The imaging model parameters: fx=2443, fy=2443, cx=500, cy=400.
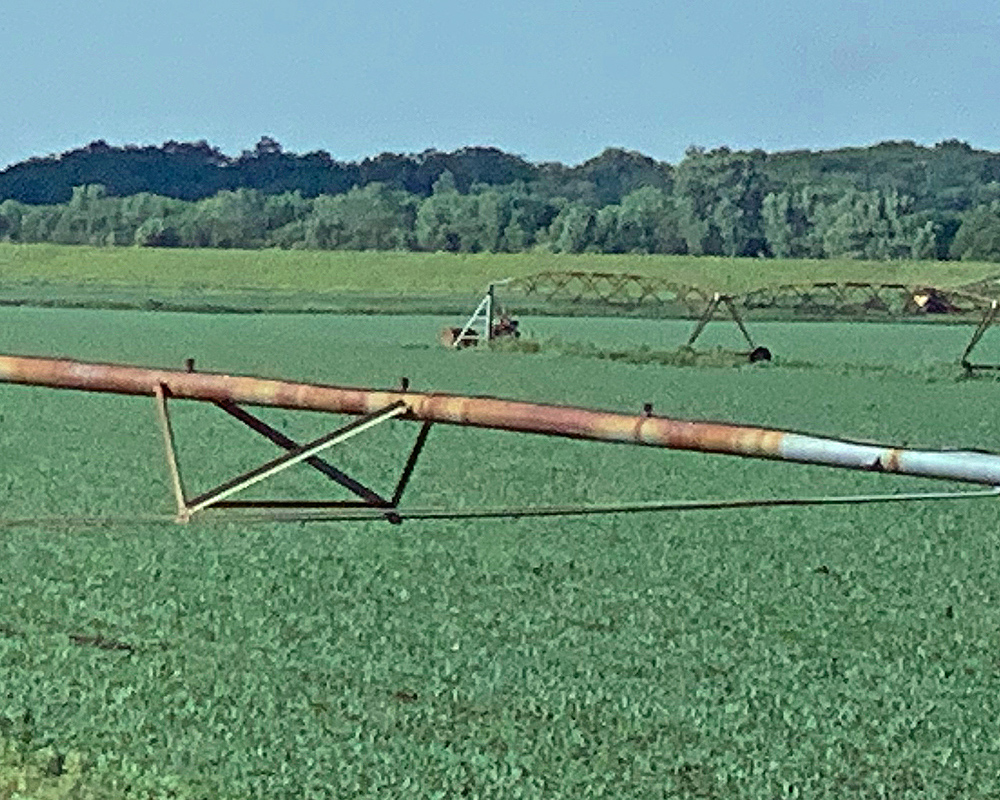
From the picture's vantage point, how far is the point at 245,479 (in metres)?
4.75

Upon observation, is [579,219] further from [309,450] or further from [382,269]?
[309,450]

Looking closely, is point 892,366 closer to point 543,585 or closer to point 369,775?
point 543,585

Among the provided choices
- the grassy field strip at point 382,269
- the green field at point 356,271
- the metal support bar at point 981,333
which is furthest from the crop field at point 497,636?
the grassy field strip at point 382,269

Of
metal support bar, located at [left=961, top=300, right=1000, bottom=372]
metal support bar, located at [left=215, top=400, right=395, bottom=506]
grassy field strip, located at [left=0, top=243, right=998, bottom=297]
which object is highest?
metal support bar, located at [left=215, top=400, right=395, bottom=506]

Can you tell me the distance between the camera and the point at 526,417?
4.45m

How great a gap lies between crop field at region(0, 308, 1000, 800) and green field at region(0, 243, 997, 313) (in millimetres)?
42848

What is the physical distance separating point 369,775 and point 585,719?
2.77 feet

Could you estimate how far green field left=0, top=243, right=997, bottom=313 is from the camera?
60594mm

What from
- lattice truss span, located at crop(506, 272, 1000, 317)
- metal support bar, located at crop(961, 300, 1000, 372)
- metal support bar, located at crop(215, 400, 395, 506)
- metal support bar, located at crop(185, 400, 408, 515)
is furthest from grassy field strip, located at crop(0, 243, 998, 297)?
metal support bar, located at crop(185, 400, 408, 515)

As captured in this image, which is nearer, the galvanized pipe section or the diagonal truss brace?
the galvanized pipe section

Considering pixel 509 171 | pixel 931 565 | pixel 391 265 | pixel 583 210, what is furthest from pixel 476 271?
pixel 931 565

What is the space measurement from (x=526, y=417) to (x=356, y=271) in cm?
6234

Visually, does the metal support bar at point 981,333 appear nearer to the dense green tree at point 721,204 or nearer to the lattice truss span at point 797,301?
the lattice truss span at point 797,301

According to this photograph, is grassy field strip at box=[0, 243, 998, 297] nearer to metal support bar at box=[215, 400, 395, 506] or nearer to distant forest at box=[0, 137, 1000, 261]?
distant forest at box=[0, 137, 1000, 261]
